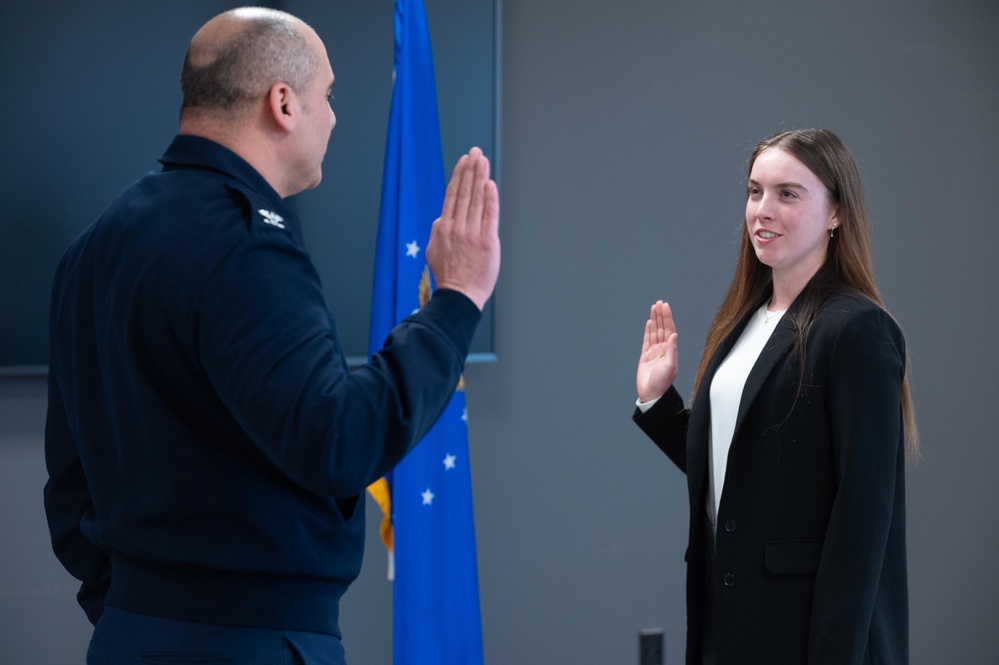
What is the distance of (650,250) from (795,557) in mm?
1678

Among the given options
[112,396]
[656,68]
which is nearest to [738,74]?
[656,68]

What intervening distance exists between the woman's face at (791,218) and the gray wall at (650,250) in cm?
125

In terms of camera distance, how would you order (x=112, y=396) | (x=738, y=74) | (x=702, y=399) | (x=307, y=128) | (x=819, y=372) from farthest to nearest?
(x=738, y=74), (x=702, y=399), (x=819, y=372), (x=307, y=128), (x=112, y=396)

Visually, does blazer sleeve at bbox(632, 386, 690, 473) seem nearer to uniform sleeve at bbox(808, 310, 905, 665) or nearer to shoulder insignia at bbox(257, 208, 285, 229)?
uniform sleeve at bbox(808, 310, 905, 665)

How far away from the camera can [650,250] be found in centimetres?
342

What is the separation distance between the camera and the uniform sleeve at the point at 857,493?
71.6 inches

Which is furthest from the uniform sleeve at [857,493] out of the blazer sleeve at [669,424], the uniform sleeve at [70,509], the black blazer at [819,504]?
the uniform sleeve at [70,509]

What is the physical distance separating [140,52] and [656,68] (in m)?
1.70

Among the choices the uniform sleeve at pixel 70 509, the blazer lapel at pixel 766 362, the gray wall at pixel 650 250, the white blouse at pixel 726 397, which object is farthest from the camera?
the gray wall at pixel 650 250

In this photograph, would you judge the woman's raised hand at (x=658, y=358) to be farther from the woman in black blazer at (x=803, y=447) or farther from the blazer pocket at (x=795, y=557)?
the blazer pocket at (x=795, y=557)

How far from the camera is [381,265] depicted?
2.71 meters

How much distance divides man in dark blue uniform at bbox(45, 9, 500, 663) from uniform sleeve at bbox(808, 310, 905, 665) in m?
0.90

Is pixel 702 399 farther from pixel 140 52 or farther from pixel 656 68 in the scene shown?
pixel 140 52

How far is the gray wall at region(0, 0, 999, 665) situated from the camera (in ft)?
10.6
